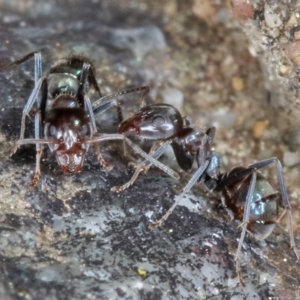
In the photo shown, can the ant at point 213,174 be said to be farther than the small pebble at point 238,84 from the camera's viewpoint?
No

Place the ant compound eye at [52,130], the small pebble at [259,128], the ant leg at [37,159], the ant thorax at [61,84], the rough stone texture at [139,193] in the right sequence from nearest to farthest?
1. the rough stone texture at [139,193]
2. the ant leg at [37,159]
3. the ant compound eye at [52,130]
4. the ant thorax at [61,84]
5. the small pebble at [259,128]

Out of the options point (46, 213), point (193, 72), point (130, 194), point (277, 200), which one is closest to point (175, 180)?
point (130, 194)

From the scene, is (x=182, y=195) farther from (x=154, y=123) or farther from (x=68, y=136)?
(x=68, y=136)

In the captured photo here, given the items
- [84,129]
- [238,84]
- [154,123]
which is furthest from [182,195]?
[238,84]

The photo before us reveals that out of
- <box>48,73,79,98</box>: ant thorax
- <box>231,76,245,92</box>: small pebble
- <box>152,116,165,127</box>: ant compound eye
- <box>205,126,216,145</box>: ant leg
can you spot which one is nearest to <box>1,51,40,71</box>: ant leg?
<box>48,73,79,98</box>: ant thorax

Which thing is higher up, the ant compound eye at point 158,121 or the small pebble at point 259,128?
the ant compound eye at point 158,121

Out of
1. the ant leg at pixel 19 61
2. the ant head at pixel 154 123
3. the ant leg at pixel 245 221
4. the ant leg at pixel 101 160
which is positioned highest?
the ant leg at pixel 19 61

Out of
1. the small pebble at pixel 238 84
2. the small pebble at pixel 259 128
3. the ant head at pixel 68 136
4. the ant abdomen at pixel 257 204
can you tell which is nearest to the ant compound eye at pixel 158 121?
the ant head at pixel 68 136

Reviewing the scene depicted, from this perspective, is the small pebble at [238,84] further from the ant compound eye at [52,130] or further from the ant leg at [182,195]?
the ant compound eye at [52,130]
